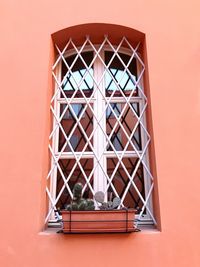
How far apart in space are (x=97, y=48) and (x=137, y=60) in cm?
31

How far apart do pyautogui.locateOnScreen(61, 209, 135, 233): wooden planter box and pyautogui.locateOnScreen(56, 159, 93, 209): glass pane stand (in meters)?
0.28

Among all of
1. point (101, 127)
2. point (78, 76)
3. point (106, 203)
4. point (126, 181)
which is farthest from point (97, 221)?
point (78, 76)

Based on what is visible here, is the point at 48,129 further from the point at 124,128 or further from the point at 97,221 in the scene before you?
the point at 97,221

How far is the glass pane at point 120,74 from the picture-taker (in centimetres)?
228

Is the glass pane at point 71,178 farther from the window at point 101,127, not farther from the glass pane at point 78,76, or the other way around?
the glass pane at point 78,76

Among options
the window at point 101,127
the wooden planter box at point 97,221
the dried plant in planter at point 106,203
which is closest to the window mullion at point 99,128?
the window at point 101,127

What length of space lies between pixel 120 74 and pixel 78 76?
32cm

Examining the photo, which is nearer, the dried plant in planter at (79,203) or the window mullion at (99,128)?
the dried plant in planter at (79,203)

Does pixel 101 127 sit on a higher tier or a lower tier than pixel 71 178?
higher

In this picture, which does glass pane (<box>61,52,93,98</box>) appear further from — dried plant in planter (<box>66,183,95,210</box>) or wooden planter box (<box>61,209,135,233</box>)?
wooden planter box (<box>61,209,135,233</box>)

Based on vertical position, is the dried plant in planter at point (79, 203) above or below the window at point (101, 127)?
below

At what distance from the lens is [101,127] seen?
214cm

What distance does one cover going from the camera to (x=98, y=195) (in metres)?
1.84
